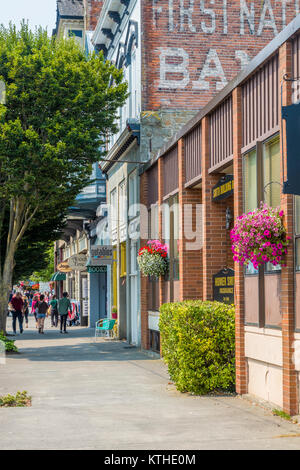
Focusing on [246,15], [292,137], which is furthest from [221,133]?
[246,15]

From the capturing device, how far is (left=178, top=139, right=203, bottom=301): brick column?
16.7 m

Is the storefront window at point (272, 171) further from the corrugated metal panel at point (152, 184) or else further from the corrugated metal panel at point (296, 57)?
the corrugated metal panel at point (152, 184)

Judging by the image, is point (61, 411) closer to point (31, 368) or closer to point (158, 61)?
point (31, 368)

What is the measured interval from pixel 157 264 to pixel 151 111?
5918mm

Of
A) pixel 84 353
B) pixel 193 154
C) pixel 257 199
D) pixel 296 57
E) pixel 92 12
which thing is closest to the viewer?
pixel 296 57

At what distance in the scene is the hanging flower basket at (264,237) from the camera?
10.0 m

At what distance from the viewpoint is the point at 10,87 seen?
67.4ft

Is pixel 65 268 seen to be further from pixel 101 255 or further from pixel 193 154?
pixel 193 154

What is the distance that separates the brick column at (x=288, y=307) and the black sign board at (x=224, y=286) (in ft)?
13.5

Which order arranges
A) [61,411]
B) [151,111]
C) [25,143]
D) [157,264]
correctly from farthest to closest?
1. [151,111]
2. [25,143]
3. [157,264]
4. [61,411]

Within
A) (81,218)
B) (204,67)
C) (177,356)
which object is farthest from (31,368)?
(81,218)

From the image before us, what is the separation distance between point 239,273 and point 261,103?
9.46ft

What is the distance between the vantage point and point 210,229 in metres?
14.7

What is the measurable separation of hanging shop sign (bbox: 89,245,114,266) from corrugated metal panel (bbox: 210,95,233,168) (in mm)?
13936
